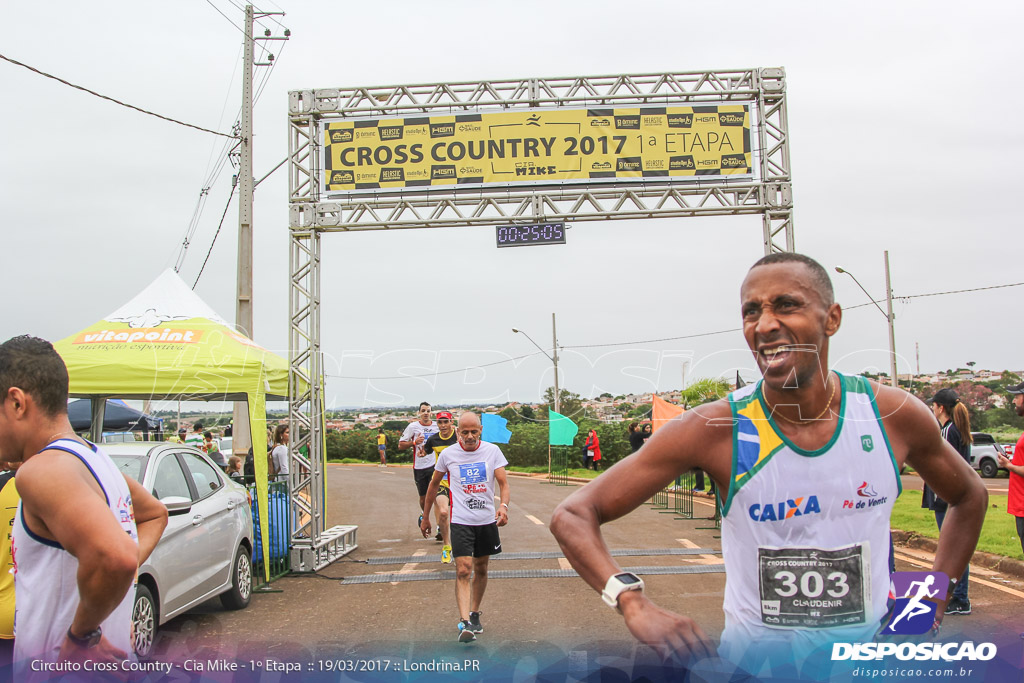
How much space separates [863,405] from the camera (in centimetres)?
211

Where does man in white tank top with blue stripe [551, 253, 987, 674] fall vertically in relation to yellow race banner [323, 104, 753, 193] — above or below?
below

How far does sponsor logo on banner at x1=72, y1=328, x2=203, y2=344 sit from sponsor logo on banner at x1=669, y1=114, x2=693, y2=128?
6798mm

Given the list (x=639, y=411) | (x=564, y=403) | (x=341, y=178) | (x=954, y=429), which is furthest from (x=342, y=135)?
(x=564, y=403)

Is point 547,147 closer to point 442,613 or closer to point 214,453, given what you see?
point 442,613

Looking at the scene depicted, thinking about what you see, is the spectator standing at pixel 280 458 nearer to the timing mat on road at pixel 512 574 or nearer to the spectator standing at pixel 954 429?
the timing mat on road at pixel 512 574

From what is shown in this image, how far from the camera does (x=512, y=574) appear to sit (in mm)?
9547

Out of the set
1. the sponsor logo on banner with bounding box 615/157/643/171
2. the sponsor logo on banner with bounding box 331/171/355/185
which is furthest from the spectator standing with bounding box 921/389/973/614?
the sponsor logo on banner with bounding box 331/171/355/185

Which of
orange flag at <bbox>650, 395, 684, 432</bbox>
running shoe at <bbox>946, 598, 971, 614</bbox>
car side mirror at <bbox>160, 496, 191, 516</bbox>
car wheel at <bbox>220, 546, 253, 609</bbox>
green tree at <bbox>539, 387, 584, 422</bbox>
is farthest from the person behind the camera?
green tree at <bbox>539, 387, 584, 422</bbox>

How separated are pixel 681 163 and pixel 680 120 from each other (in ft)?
1.92

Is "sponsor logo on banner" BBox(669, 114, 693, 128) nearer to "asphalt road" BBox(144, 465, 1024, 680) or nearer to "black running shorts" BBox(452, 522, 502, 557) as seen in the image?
"asphalt road" BBox(144, 465, 1024, 680)

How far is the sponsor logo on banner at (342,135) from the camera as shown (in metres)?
10.5

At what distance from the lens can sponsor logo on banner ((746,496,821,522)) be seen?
1.94 m

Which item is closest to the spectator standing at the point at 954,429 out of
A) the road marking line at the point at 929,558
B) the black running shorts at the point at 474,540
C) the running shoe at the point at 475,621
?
the road marking line at the point at 929,558

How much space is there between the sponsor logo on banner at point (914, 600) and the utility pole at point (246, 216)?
1758 cm
